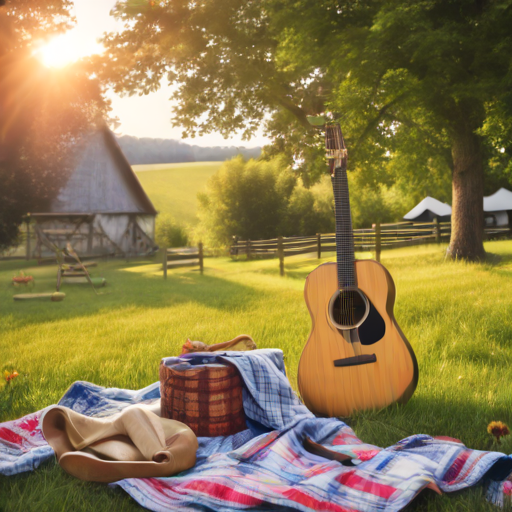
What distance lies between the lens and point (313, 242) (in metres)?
6.44

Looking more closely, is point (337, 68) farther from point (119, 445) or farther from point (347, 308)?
point (119, 445)

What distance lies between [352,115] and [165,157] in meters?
2.73

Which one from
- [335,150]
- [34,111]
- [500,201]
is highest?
[34,111]

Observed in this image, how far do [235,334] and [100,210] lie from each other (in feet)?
15.4

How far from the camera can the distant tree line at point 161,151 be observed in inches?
225

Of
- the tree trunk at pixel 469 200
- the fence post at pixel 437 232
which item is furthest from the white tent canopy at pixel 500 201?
the tree trunk at pixel 469 200

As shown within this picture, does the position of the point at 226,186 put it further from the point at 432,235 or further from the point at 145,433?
the point at 432,235

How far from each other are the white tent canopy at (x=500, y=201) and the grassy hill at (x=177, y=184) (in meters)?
11.9

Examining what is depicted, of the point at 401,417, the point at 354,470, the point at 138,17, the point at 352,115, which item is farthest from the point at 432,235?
the point at 354,470

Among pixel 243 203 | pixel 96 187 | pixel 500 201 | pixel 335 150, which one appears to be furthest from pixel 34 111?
pixel 500 201

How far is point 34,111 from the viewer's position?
6.02 meters

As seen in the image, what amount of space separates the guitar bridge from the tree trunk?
5999mm

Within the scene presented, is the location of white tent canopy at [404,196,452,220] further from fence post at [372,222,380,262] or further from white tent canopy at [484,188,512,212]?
fence post at [372,222,380,262]

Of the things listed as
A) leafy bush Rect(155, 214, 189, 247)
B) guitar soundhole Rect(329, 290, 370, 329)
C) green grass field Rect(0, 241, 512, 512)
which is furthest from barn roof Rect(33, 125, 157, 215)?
guitar soundhole Rect(329, 290, 370, 329)
